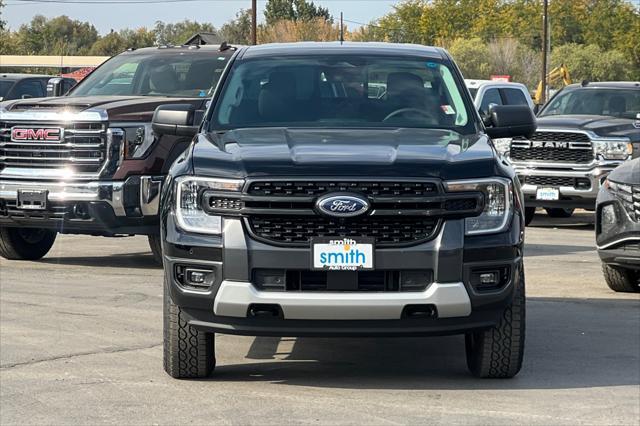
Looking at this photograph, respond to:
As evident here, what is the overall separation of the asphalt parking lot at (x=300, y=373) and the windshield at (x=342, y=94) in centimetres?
144

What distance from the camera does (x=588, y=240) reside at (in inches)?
652

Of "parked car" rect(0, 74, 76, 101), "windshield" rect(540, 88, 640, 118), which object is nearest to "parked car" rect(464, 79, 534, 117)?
"windshield" rect(540, 88, 640, 118)

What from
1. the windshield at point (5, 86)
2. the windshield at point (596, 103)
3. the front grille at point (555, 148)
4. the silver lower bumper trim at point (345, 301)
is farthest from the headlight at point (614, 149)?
the windshield at point (5, 86)

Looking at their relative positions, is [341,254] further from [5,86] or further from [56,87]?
[5,86]

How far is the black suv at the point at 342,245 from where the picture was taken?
7.08m

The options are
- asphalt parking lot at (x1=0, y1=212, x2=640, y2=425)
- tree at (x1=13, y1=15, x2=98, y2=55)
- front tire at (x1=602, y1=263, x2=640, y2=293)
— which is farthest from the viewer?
tree at (x1=13, y1=15, x2=98, y2=55)

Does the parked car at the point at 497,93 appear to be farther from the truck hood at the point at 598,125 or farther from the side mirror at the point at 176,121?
the side mirror at the point at 176,121

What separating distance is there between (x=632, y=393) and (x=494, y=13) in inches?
4347

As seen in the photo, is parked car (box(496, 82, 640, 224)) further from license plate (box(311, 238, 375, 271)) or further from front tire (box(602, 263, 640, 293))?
license plate (box(311, 238, 375, 271))

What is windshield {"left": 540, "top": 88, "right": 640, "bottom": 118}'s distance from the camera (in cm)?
1883

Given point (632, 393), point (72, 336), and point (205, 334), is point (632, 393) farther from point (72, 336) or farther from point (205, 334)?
point (72, 336)

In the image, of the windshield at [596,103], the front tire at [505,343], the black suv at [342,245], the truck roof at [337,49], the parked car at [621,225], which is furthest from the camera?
the windshield at [596,103]

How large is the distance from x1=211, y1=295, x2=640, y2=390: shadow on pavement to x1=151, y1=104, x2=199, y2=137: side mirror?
4.69 feet

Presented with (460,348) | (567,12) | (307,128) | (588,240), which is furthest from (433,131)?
(567,12)
